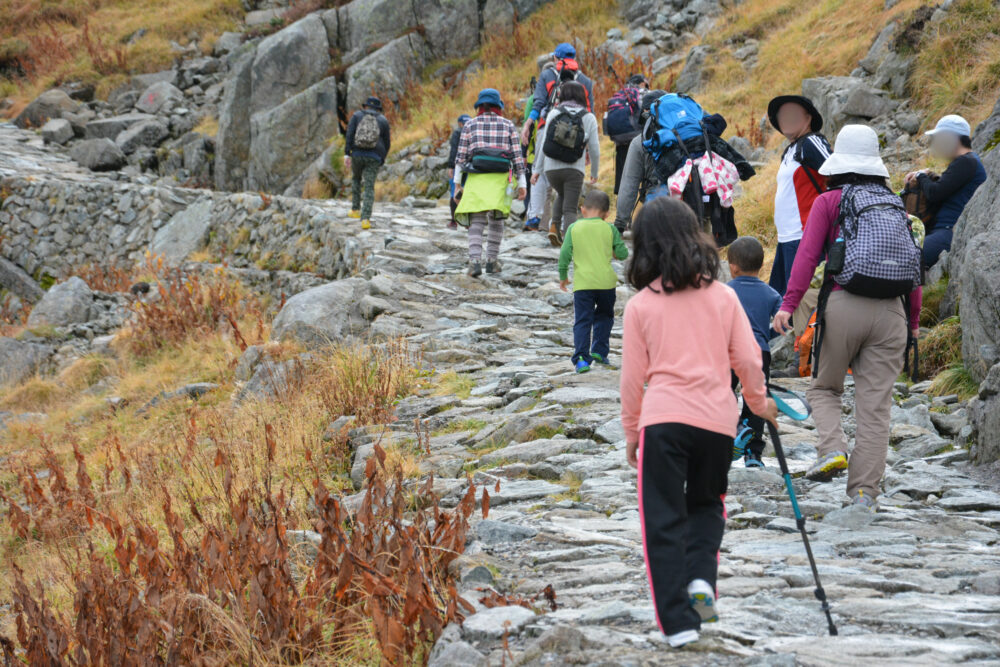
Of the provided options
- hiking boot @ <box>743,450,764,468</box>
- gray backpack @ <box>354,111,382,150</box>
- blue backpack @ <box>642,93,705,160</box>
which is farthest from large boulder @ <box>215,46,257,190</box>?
hiking boot @ <box>743,450,764,468</box>

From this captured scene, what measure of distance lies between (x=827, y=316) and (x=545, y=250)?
8.13 meters

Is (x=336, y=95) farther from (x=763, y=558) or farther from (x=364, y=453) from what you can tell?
(x=763, y=558)

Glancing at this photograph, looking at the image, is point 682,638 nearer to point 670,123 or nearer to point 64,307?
point 670,123

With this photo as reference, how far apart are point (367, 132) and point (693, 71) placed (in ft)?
27.3

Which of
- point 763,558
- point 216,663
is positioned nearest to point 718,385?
point 763,558

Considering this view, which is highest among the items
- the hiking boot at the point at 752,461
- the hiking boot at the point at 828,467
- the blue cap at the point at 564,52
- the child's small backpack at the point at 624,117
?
the blue cap at the point at 564,52

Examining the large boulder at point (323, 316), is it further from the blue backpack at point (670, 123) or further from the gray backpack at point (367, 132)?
the blue backpack at point (670, 123)

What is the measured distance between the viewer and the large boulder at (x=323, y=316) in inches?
352

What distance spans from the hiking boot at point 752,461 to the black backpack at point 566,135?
550cm

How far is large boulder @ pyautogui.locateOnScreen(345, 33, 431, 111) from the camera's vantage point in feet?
69.3

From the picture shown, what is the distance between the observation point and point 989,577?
311 centimetres

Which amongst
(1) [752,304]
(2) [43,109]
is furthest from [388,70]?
(1) [752,304]

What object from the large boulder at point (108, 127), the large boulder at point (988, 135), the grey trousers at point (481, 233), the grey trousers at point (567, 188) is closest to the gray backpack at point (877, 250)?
the large boulder at point (988, 135)

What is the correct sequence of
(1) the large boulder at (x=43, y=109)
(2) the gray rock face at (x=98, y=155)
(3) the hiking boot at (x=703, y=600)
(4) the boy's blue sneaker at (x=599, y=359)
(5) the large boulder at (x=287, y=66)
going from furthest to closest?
(1) the large boulder at (x=43, y=109), (2) the gray rock face at (x=98, y=155), (5) the large boulder at (x=287, y=66), (4) the boy's blue sneaker at (x=599, y=359), (3) the hiking boot at (x=703, y=600)
